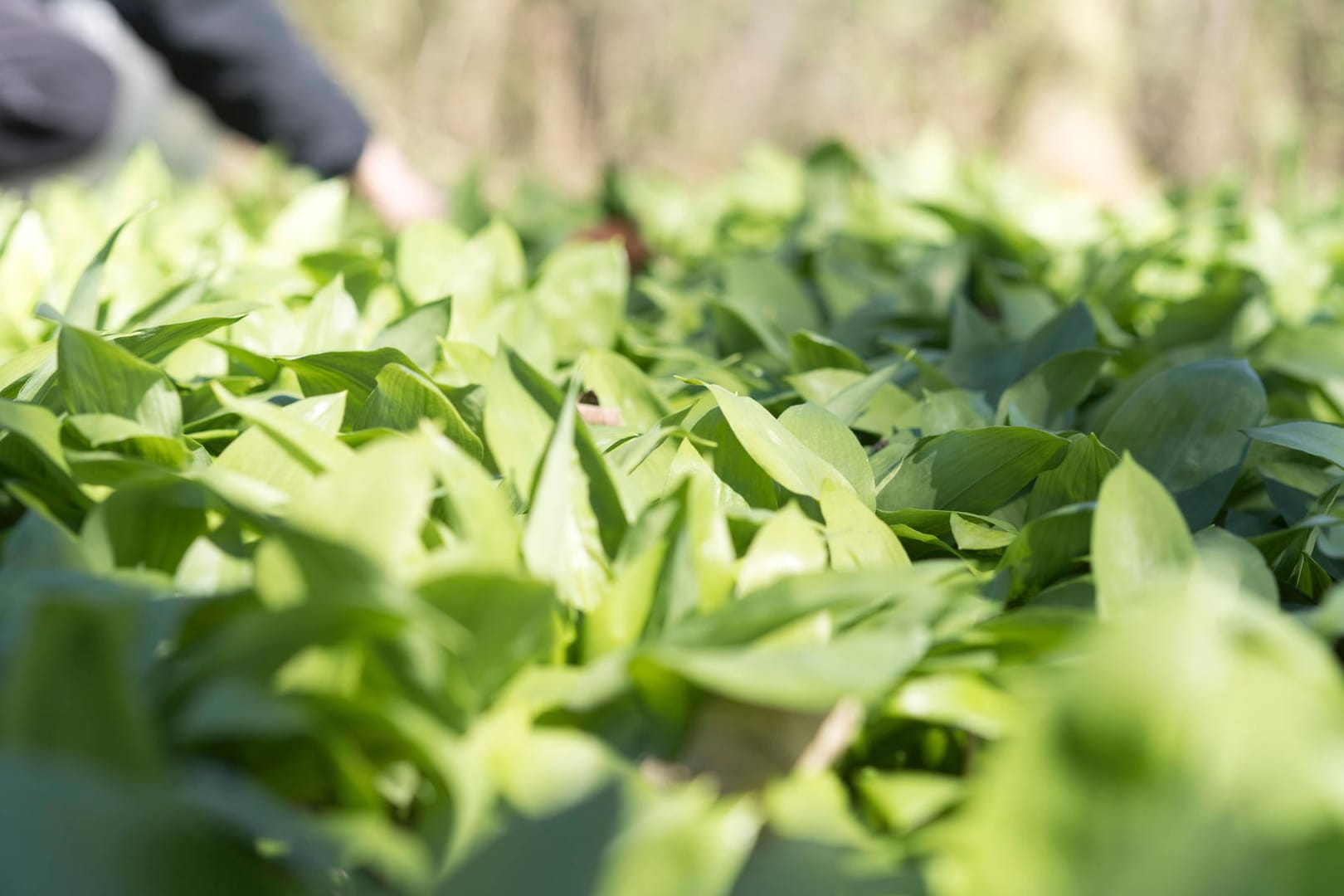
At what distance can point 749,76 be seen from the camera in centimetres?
747

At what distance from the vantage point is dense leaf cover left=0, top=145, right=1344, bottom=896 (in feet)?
1.28

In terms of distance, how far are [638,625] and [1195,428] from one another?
1.65 ft

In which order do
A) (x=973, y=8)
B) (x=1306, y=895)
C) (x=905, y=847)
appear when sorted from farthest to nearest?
(x=973, y=8) → (x=905, y=847) → (x=1306, y=895)

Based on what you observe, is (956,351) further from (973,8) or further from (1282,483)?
(973,8)

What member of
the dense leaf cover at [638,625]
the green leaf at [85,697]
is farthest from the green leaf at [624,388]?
the green leaf at [85,697]

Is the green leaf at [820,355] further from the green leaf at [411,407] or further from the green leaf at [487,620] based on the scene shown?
the green leaf at [487,620]

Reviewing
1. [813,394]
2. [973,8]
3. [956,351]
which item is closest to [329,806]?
[813,394]

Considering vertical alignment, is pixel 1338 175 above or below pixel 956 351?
below

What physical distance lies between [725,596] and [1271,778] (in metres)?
0.28

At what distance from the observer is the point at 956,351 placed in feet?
3.72

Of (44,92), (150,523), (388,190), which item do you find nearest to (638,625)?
(150,523)

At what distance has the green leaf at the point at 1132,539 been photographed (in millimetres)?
575

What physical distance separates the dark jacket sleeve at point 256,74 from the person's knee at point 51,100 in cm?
24

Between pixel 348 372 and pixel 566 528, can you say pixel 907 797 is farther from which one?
pixel 348 372
